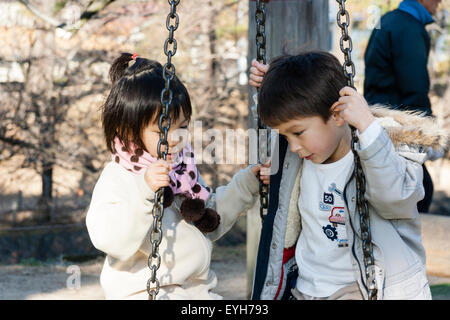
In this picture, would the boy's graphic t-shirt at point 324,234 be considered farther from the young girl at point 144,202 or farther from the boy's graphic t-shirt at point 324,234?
the young girl at point 144,202

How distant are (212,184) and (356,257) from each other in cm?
447

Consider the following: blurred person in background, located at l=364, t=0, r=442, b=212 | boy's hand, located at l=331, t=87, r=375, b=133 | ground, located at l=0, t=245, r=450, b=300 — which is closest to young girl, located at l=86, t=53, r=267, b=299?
boy's hand, located at l=331, t=87, r=375, b=133

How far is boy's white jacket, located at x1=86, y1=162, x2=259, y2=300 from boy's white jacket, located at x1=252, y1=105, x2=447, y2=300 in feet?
0.97

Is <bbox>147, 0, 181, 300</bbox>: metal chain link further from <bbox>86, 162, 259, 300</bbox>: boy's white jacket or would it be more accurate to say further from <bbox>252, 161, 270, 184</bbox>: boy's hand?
<bbox>252, 161, 270, 184</bbox>: boy's hand

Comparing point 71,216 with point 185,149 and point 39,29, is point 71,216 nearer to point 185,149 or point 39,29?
point 39,29

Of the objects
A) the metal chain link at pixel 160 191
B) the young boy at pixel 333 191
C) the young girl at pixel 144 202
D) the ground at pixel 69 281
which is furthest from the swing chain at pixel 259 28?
the ground at pixel 69 281

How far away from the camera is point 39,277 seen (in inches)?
204

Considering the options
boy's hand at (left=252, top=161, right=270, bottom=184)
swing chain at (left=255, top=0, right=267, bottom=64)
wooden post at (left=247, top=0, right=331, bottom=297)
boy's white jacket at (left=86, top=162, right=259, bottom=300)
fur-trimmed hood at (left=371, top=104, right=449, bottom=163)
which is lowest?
boy's white jacket at (left=86, top=162, right=259, bottom=300)

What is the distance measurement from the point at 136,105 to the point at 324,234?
2.80 feet

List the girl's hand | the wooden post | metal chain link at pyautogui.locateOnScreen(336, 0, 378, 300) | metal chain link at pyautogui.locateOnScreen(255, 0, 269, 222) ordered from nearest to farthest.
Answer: metal chain link at pyautogui.locateOnScreen(336, 0, 378, 300), the girl's hand, metal chain link at pyautogui.locateOnScreen(255, 0, 269, 222), the wooden post

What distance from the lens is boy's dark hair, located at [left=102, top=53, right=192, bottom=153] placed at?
223 centimetres

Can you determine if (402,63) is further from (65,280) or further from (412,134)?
(65,280)

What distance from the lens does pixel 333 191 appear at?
225cm
